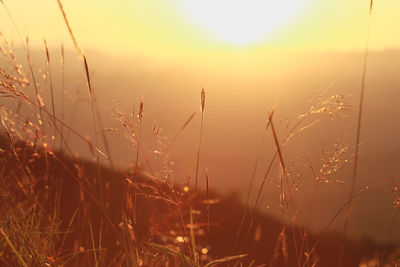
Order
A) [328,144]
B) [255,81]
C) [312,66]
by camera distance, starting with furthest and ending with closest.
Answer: [312,66]
[255,81]
[328,144]

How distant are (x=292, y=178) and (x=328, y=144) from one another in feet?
0.66

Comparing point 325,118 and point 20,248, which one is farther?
point 325,118

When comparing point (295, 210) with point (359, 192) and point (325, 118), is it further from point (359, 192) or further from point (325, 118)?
point (325, 118)

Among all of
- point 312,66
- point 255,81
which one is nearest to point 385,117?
point 312,66

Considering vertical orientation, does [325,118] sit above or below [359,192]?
above

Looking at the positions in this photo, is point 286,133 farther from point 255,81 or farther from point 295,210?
point 255,81

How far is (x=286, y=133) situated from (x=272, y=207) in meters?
0.31

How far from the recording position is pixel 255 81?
60.9 m

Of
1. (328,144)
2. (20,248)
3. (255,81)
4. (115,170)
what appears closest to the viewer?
(115,170)

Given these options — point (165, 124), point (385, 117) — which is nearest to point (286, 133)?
point (165, 124)

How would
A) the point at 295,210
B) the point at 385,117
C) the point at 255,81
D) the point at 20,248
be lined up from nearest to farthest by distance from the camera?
the point at 20,248
the point at 295,210
the point at 255,81
the point at 385,117

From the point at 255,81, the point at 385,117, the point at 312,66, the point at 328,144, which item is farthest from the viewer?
the point at 385,117

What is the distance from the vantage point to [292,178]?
159cm

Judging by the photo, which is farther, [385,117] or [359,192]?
[385,117]
